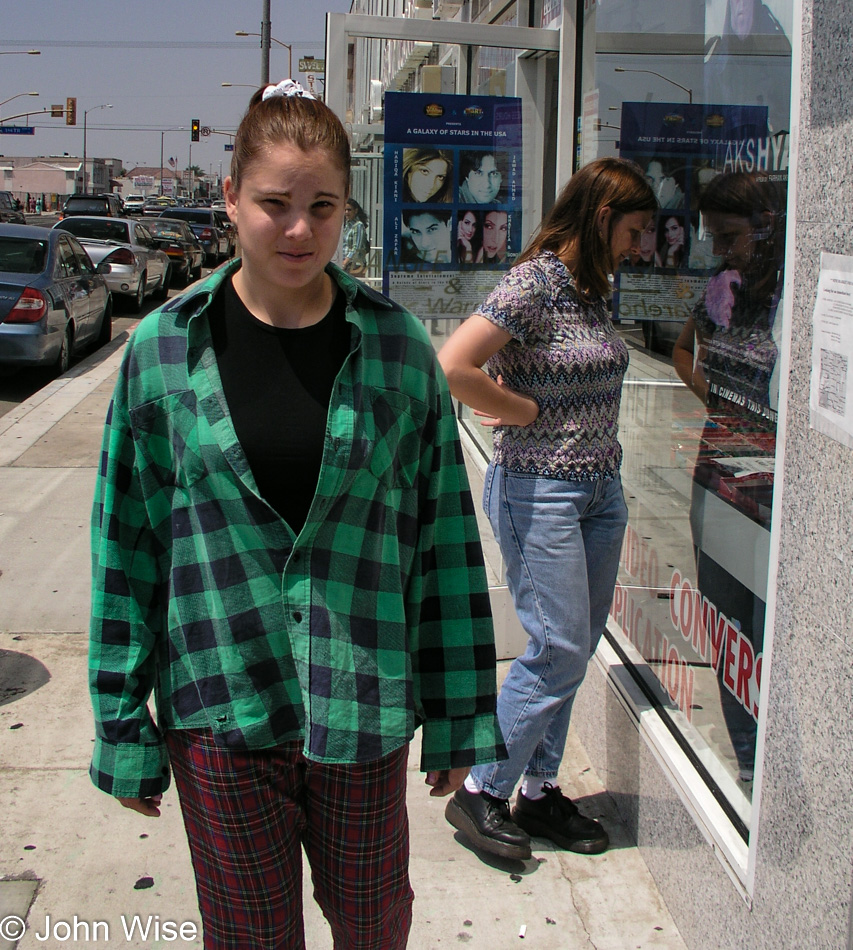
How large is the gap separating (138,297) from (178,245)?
287 inches

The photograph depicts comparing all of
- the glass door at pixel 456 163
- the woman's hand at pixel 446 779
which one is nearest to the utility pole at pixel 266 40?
the glass door at pixel 456 163

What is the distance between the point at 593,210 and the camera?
9.28 feet

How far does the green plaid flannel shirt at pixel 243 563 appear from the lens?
1.81 m

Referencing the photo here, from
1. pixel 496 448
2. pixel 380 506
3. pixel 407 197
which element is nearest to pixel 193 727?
pixel 380 506

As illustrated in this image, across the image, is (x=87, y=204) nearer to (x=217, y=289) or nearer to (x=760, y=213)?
(x=760, y=213)

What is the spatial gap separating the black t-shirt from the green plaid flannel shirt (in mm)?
26

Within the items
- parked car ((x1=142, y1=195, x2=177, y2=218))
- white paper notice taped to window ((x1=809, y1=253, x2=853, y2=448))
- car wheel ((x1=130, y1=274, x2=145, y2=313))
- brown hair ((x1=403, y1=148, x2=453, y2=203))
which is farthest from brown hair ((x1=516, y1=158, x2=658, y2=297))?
parked car ((x1=142, y1=195, x2=177, y2=218))

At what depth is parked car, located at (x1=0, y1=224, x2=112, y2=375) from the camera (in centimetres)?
1073

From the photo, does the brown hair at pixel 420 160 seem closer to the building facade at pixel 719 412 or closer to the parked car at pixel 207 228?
the building facade at pixel 719 412

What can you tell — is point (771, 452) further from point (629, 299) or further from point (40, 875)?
point (40, 875)

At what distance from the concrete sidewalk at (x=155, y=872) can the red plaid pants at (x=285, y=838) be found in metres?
0.95

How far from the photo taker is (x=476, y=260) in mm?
4582

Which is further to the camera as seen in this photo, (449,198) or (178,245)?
(178,245)

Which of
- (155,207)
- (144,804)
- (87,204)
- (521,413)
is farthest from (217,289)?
(155,207)
